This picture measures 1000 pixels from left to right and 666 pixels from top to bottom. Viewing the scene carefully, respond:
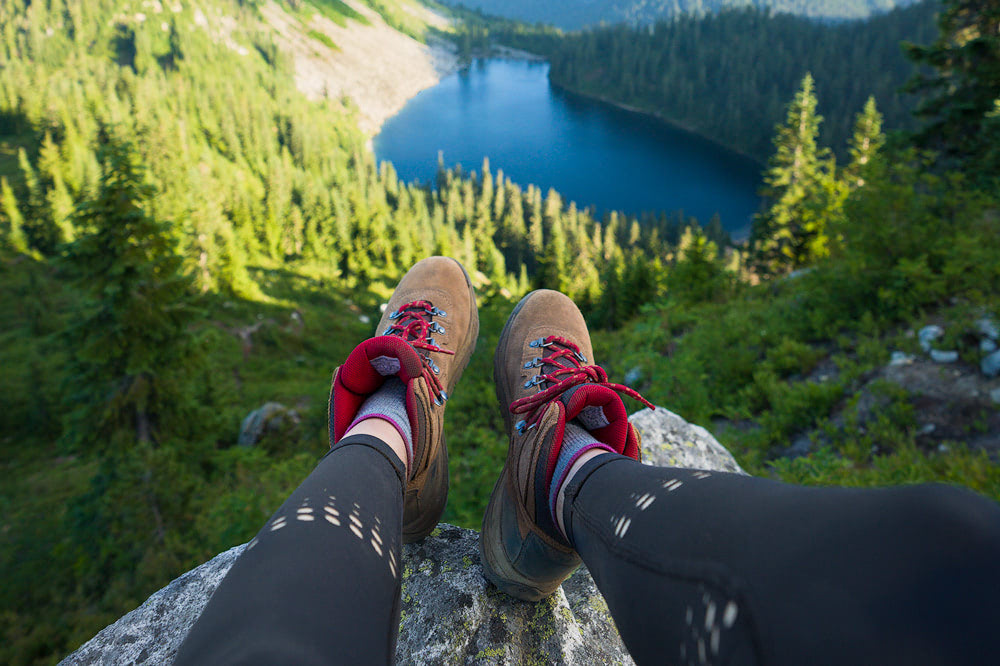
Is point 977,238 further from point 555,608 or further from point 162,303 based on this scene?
point 162,303

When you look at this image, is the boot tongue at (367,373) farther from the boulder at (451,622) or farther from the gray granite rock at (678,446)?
the gray granite rock at (678,446)

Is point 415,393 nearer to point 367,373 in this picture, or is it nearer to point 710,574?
point 367,373

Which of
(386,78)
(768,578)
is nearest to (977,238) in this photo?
(768,578)

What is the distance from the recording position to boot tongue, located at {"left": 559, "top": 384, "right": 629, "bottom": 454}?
2.02 metres

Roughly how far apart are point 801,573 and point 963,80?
45.7 feet

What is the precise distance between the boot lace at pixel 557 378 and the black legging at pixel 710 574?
0.78m

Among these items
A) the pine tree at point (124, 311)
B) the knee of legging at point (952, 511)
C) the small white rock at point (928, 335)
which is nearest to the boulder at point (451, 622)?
the knee of legging at point (952, 511)

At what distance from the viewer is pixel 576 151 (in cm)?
9881

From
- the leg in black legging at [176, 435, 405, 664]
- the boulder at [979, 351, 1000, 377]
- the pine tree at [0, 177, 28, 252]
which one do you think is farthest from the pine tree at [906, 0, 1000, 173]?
the pine tree at [0, 177, 28, 252]

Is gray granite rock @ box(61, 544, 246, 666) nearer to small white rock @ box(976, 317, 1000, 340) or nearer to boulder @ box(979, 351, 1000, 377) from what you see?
boulder @ box(979, 351, 1000, 377)

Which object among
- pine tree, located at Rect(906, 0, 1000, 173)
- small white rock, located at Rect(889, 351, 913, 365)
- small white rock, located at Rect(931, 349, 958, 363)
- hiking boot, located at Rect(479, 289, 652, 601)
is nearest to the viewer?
hiking boot, located at Rect(479, 289, 652, 601)

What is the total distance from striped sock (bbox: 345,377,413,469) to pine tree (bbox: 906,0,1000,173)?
1162 cm

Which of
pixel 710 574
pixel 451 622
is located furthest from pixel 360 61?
pixel 710 574

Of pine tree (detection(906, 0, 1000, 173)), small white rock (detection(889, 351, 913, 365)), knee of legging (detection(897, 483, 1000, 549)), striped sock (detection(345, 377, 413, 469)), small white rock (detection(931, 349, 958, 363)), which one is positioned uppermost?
pine tree (detection(906, 0, 1000, 173))
